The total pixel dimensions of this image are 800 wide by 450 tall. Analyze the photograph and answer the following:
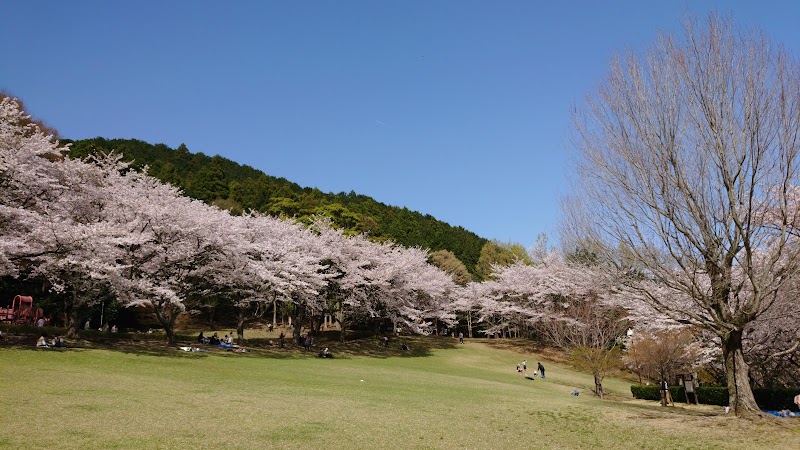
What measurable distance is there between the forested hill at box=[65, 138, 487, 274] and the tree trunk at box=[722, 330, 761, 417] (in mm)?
41579

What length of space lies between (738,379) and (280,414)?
465 inches

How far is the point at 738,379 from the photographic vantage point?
13.3 metres

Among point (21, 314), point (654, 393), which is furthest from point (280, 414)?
point (21, 314)

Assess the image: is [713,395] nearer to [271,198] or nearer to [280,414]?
[280,414]

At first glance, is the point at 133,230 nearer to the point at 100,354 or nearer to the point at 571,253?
the point at 100,354

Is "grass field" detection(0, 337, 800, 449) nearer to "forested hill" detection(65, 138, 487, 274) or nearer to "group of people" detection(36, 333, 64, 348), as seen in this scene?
"group of people" detection(36, 333, 64, 348)

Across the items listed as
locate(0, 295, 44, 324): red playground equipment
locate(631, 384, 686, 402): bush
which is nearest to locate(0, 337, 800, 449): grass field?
locate(0, 295, 44, 324): red playground equipment

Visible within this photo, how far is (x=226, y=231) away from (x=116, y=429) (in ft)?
69.0

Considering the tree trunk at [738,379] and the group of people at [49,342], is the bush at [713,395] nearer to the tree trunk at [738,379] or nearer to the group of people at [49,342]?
the tree trunk at [738,379]

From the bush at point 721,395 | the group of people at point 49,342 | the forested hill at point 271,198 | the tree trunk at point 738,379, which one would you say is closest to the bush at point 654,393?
the bush at point 721,395

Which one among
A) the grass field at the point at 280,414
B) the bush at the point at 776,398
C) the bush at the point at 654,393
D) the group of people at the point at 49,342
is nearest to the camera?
the grass field at the point at 280,414

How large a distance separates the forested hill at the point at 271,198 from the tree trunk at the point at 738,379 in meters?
41.6

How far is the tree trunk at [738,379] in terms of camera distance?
13055 mm

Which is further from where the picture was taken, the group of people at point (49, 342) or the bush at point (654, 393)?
the bush at point (654, 393)
